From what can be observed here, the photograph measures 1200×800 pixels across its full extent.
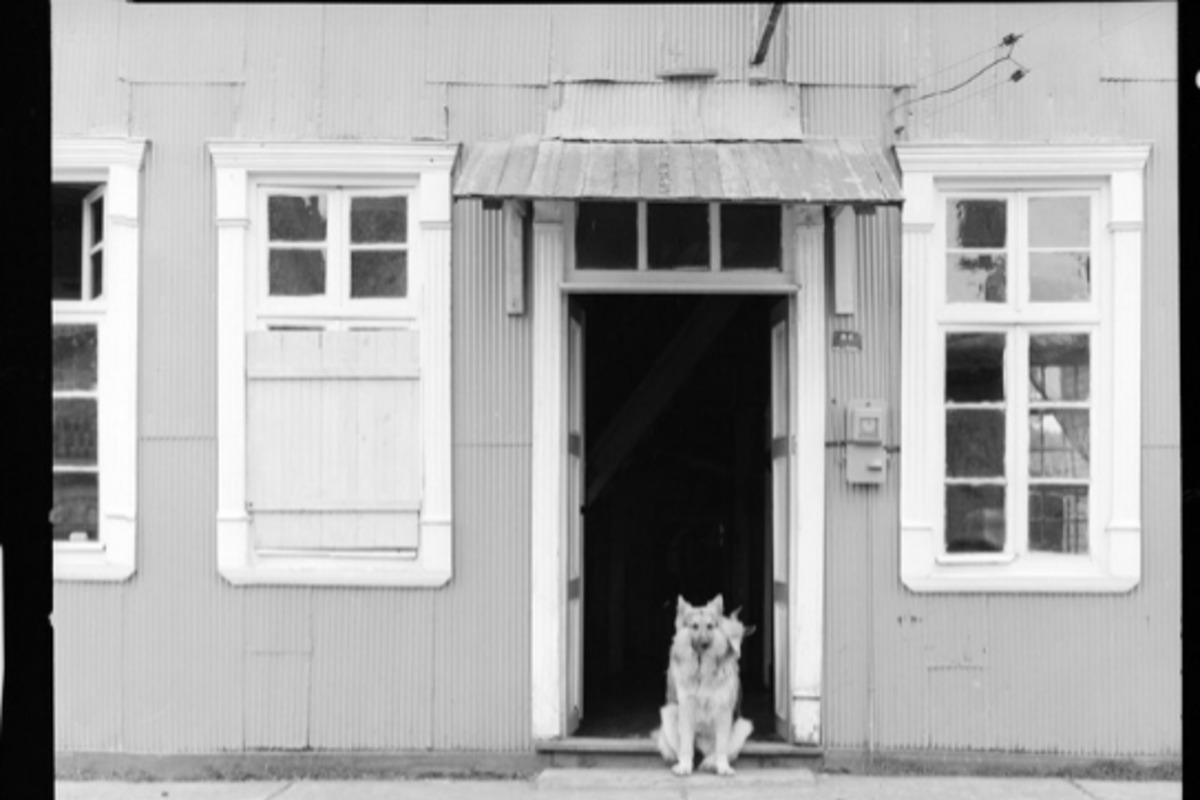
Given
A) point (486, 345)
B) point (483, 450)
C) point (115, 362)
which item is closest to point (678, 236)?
point (486, 345)

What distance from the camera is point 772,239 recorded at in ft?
24.1

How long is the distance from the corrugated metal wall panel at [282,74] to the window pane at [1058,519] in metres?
4.36

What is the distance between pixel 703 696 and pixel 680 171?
266 cm

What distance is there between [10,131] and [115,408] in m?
5.11

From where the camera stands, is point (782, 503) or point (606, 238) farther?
point (782, 503)

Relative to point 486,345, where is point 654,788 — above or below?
below

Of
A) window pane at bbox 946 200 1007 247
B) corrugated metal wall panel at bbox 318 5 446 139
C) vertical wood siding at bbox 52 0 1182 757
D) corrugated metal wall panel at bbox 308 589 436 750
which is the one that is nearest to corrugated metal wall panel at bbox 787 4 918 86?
vertical wood siding at bbox 52 0 1182 757

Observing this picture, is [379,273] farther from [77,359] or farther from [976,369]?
[976,369]

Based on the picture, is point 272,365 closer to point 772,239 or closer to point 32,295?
point 772,239

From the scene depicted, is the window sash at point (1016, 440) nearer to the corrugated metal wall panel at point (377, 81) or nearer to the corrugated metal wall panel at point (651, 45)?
the corrugated metal wall panel at point (651, 45)

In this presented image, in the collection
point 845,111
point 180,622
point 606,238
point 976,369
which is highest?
point 845,111

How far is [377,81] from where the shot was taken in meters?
7.32

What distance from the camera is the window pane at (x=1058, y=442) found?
7.33 metres

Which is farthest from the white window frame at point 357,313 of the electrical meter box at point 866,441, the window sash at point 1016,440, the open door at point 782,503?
the window sash at point 1016,440
